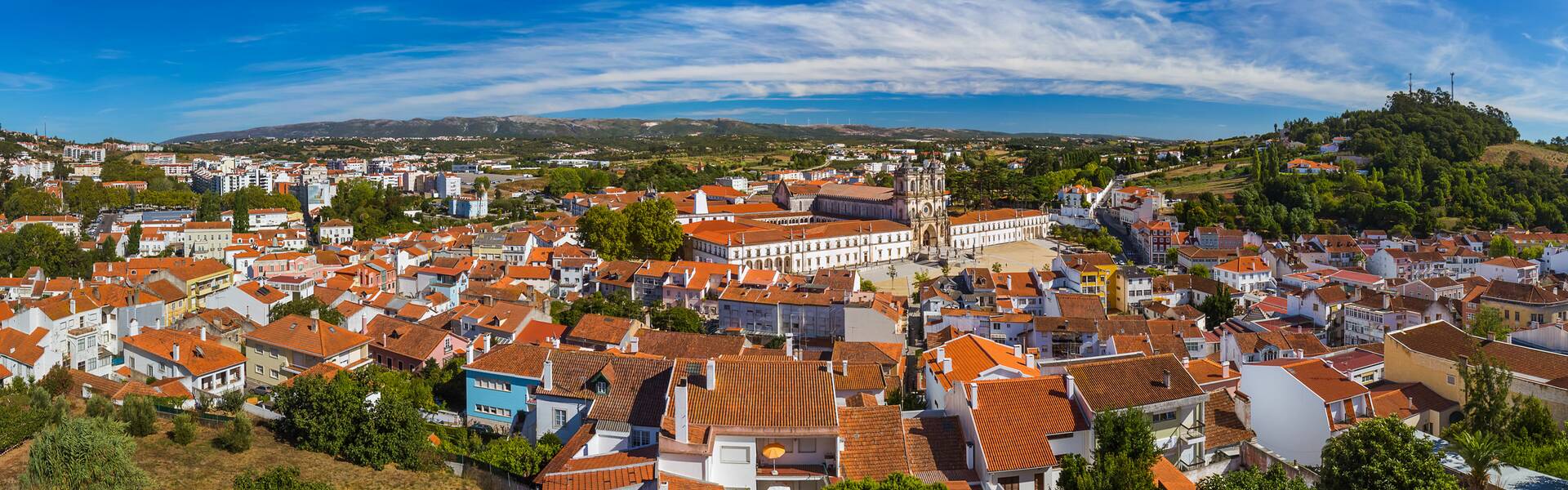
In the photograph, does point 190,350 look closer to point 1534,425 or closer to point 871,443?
point 871,443

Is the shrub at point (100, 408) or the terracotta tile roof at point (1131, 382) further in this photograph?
the shrub at point (100, 408)

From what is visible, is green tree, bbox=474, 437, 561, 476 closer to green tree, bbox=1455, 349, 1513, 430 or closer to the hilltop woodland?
green tree, bbox=1455, 349, 1513, 430

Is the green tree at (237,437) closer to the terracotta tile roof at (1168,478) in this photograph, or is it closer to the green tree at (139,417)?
the green tree at (139,417)

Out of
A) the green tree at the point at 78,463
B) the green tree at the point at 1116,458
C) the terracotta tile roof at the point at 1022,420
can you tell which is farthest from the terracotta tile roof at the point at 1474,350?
the green tree at the point at 78,463

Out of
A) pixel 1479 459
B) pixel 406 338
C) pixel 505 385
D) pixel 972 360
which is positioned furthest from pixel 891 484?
pixel 406 338

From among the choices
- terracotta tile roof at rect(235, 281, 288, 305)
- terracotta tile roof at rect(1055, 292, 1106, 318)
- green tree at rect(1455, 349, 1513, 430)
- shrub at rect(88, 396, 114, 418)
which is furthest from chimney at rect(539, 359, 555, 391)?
terracotta tile roof at rect(235, 281, 288, 305)

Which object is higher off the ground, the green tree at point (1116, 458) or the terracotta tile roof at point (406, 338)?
the green tree at point (1116, 458)

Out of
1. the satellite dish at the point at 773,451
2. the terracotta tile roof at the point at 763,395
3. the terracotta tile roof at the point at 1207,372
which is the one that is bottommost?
the terracotta tile roof at the point at 1207,372
